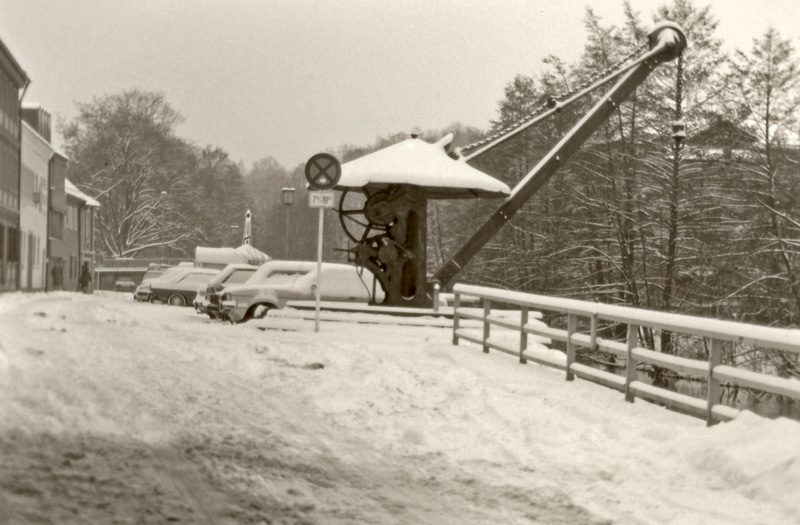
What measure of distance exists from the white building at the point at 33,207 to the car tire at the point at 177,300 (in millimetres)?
11002

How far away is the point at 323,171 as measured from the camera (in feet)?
61.9

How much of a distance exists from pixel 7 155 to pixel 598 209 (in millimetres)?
26677

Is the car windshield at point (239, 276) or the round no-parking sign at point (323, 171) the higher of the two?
the round no-parking sign at point (323, 171)

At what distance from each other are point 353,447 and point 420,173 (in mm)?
13166

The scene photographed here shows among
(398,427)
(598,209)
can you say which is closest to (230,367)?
(398,427)

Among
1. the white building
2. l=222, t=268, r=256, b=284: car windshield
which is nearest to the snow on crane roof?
l=222, t=268, r=256, b=284: car windshield

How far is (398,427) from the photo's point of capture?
31.3ft

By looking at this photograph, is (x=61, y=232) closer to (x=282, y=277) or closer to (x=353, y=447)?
(x=282, y=277)

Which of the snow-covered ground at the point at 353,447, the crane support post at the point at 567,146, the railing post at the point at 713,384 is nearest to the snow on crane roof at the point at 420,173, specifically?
the crane support post at the point at 567,146

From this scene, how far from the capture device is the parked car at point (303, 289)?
23.5 metres

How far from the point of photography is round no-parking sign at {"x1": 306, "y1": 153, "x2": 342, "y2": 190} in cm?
1875

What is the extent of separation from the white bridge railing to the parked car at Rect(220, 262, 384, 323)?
Answer: 7.66 meters

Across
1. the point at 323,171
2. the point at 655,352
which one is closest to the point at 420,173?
the point at 323,171

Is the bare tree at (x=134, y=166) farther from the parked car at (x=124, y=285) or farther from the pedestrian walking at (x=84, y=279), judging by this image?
the pedestrian walking at (x=84, y=279)
